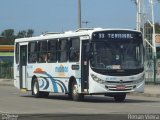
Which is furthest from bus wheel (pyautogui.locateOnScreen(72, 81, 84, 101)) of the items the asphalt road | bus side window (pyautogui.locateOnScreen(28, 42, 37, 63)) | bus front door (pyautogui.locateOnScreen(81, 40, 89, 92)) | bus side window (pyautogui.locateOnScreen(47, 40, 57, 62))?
bus side window (pyautogui.locateOnScreen(28, 42, 37, 63))

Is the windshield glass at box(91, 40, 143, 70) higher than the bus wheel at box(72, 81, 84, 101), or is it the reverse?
the windshield glass at box(91, 40, 143, 70)

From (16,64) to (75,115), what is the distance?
15.7 metres

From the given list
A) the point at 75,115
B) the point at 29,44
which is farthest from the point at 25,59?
the point at 75,115

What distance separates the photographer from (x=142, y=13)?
63.7m

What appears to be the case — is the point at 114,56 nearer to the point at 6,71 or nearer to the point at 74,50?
the point at 74,50

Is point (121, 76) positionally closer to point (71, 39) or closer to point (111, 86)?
point (111, 86)

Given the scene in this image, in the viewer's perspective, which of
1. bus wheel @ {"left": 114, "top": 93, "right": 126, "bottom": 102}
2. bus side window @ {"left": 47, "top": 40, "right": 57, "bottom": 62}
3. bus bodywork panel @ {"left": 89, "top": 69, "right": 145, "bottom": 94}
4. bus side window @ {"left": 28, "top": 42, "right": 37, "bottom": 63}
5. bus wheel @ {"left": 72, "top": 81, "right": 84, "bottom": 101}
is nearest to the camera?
bus bodywork panel @ {"left": 89, "top": 69, "right": 145, "bottom": 94}

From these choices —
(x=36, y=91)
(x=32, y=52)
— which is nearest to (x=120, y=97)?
(x=36, y=91)

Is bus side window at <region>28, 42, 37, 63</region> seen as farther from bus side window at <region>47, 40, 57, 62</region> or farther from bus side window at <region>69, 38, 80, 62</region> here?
Answer: bus side window at <region>69, 38, 80, 62</region>

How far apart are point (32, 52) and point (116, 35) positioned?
680 cm

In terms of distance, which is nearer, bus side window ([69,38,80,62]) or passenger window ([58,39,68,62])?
bus side window ([69,38,80,62])

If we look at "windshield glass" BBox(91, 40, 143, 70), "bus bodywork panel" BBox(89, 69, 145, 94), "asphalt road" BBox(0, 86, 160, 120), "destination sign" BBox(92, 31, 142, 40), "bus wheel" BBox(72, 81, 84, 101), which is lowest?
"asphalt road" BBox(0, 86, 160, 120)

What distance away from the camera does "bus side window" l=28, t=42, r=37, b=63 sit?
30031 mm

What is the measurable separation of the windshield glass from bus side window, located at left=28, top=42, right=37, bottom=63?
622 centimetres
